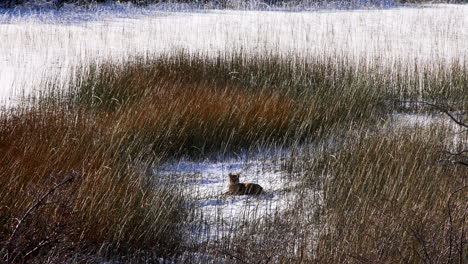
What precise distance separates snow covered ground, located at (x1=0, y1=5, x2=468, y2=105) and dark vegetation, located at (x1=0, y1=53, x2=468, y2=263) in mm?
800

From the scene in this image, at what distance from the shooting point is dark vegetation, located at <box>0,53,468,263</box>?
2166 mm

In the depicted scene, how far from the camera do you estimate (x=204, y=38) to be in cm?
807

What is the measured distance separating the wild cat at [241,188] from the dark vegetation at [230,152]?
0.97ft

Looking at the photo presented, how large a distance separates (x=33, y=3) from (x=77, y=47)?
555cm

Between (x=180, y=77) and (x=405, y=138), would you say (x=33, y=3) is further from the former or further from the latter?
(x=405, y=138)

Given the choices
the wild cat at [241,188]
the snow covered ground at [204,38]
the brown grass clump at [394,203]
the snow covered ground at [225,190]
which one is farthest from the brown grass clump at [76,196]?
the snow covered ground at [204,38]

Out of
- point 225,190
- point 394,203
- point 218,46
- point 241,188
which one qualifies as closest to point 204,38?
point 218,46

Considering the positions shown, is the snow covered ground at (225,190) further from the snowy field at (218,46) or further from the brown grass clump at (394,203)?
the brown grass clump at (394,203)

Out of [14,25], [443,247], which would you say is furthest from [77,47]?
[443,247]

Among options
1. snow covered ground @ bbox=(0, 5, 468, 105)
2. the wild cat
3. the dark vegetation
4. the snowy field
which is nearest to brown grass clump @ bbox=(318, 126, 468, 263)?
the dark vegetation

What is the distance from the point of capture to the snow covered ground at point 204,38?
20.8 feet

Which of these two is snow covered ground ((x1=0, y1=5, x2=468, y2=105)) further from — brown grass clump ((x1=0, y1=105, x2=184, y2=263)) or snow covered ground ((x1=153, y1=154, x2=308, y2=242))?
snow covered ground ((x1=153, y1=154, x2=308, y2=242))

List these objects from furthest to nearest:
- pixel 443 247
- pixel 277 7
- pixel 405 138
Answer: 1. pixel 277 7
2. pixel 405 138
3. pixel 443 247

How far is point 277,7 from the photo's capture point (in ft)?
39.2
